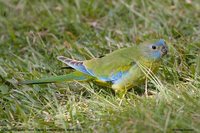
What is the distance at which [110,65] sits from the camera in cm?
386

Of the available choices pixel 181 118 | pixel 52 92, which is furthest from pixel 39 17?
pixel 181 118

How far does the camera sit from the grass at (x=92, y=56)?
3.27 meters

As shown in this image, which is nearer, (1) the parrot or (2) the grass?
(2) the grass

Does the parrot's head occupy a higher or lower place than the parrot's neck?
higher

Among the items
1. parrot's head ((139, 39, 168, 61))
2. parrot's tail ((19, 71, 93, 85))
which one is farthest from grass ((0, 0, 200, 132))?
parrot's head ((139, 39, 168, 61))

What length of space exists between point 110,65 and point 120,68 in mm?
72

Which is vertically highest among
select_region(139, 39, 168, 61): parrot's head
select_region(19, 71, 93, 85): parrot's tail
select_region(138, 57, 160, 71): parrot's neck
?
select_region(139, 39, 168, 61): parrot's head

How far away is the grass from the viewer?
327cm

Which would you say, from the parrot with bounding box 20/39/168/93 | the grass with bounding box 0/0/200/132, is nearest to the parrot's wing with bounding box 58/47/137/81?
the parrot with bounding box 20/39/168/93

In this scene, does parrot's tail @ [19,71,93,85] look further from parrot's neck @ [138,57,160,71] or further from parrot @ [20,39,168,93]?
parrot's neck @ [138,57,160,71]

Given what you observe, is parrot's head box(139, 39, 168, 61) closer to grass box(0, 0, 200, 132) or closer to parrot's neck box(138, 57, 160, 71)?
parrot's neck box(138, 57, 160, 71)

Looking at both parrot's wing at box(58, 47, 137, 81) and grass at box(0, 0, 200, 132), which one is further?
parrot's wing at box(58, 47, 137, 81)

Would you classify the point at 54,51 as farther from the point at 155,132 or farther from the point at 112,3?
the point at 155,132

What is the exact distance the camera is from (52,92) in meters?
3.91
